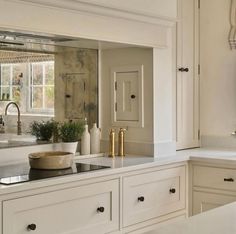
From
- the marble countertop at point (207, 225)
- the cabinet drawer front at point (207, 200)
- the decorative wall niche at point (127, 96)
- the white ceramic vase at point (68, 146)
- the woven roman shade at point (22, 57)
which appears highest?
Answer: the woven roman shade at point (22, 57)

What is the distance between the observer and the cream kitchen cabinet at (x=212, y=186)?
3.47 m

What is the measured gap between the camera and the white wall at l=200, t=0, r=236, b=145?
4242 millimetres

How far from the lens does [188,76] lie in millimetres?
4254

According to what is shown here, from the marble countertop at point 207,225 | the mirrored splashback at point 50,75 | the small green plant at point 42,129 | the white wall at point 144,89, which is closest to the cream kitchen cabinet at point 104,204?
the white wall at point 144,89

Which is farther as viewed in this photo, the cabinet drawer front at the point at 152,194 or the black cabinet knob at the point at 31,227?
the cabinet drawer front at the point at 152,194

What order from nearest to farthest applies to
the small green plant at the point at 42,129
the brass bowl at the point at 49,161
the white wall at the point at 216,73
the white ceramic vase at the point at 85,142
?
the brass bowl at the point at 49,161, the small green plant at the point at 42,129, the white ceramic vase at the point at 85,142, the white wall at the point at 216,73

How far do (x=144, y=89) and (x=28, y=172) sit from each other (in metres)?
1.24

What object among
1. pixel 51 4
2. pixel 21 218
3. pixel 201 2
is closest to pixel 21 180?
pixel 21 218

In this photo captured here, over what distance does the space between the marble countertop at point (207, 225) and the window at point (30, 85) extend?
174cm

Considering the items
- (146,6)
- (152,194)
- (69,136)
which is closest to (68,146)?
(69,136)

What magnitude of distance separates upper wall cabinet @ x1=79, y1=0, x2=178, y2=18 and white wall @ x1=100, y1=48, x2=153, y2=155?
0.98 ft

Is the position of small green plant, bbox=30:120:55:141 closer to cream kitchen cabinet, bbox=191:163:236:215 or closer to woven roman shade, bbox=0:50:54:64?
woven roman shade, bbox=0:50:54:64

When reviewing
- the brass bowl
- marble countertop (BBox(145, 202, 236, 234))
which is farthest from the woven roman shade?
marble countertop (BBox(145, 202, 236, 234))

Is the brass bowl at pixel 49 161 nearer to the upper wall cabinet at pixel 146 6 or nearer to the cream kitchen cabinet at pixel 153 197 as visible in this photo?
the cream kitchen cabinet at pixel 153 197
